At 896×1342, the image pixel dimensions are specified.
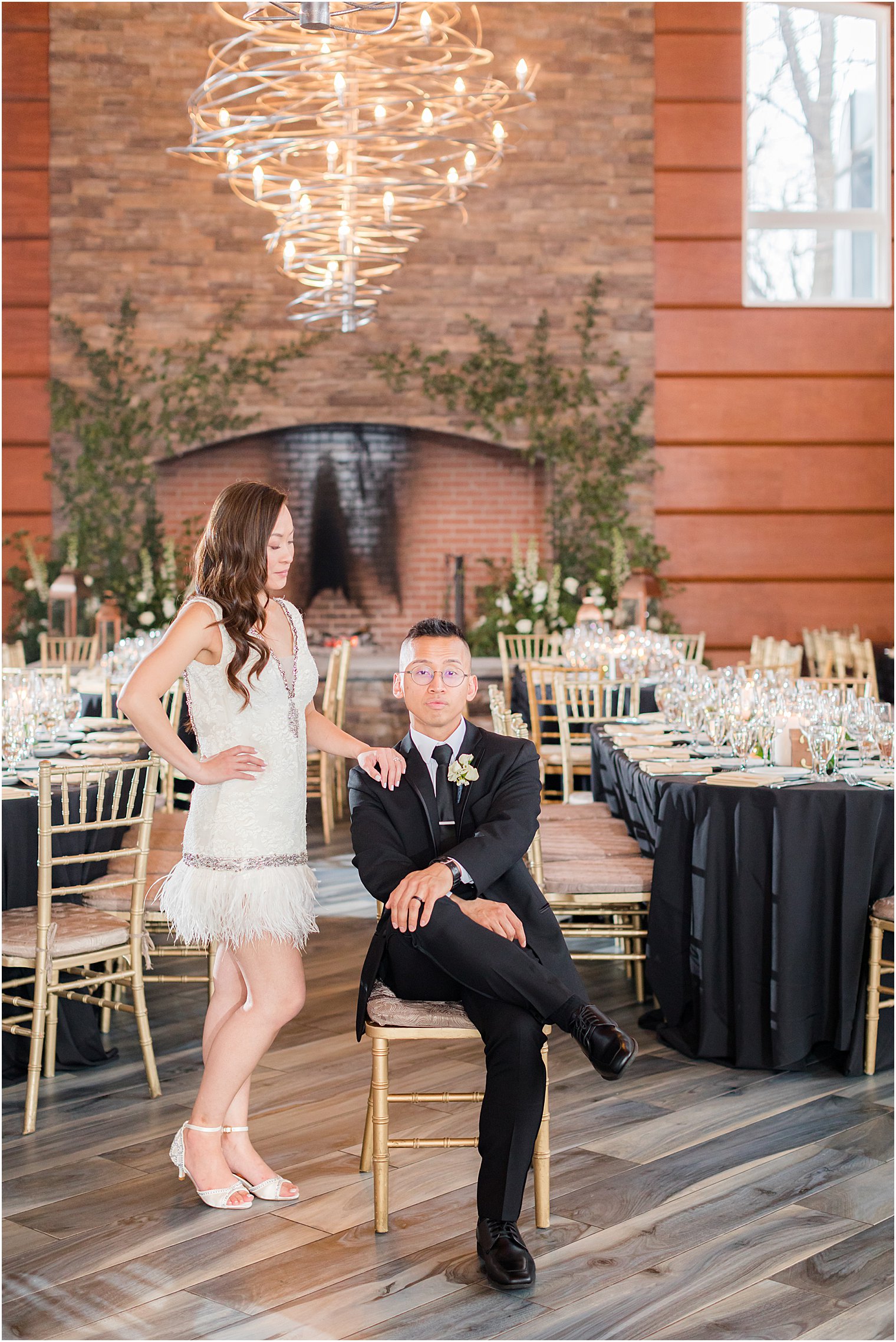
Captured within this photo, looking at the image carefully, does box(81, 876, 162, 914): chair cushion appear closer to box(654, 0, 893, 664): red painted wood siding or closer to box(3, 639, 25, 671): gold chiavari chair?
box(3, 639, 25, 671): gold chiavari chair

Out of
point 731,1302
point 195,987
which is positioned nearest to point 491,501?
point 195,987

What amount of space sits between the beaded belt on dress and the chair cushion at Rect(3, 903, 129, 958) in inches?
33.7

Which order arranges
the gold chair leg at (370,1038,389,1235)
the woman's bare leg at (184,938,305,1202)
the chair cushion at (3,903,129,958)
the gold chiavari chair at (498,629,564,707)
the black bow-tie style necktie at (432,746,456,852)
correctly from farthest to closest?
the gold chiavari chair at (498,629,564,707) < the chair cushion at (3,903,129,958) < the black bow-tie style necktie at (432,746,456,852) < the woman's bare leg at (184,938,305,1202) < the gold chair leg at (370,1038,389,1235)

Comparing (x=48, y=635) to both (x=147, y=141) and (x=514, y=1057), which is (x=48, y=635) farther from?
(x=514, y=1057)

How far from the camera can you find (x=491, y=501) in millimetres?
11805

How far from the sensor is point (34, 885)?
4027mm

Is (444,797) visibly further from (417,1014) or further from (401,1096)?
(401,1096)

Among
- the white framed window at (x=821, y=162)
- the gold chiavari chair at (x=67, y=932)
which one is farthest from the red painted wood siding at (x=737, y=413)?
the gold chiavari chair at (x=67, y=932)

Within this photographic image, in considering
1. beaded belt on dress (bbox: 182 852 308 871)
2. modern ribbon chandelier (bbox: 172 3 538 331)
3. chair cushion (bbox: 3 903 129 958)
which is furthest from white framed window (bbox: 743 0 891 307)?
beaded belt on dress (bbox: 182 852 308 871)

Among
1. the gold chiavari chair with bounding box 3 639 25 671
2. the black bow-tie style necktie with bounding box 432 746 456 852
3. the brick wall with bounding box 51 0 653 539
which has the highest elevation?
the brick wall with bounding box 51 0 653 539

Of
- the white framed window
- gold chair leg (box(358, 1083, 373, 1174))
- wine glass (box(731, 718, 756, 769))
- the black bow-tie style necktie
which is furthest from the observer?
the white framed window

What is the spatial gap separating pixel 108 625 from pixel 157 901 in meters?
7.13

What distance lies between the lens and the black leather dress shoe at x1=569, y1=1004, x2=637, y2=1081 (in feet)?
8.77

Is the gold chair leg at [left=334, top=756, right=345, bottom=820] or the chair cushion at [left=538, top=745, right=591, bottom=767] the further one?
the gold chair leg at [left=334, top=756, right=345, bottom=820]
